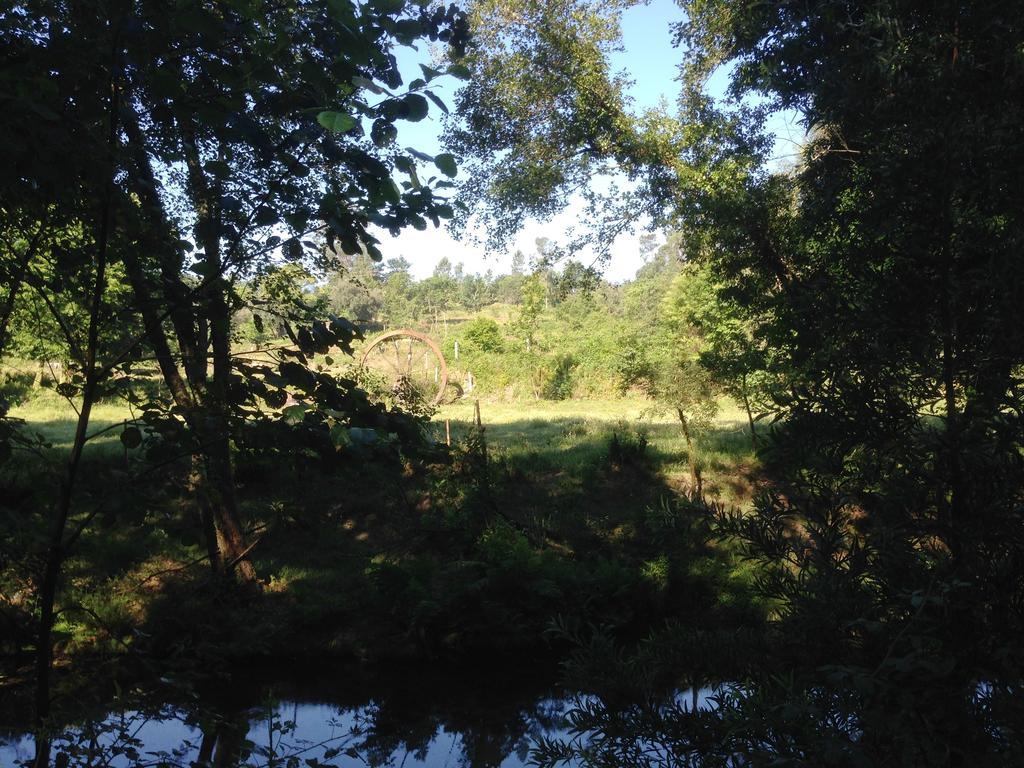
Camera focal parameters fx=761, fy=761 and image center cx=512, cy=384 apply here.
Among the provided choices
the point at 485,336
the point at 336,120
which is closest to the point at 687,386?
the point at 336,120

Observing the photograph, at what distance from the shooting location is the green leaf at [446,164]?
5.74ft

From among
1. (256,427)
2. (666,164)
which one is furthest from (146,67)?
(666,164)

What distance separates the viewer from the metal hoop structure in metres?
13.1

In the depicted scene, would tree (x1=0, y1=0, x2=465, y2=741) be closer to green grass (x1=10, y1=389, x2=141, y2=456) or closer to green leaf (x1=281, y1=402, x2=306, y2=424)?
green leaf (x1=281, y1=402, x2=306, y2=424)

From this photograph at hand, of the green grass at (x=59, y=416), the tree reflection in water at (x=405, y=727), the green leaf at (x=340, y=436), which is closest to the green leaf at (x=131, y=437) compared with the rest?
the green leaf at (x=340, y=436)

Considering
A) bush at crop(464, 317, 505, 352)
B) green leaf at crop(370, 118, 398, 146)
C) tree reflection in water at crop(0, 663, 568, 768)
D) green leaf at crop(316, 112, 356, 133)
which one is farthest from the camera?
bush at crop(464, 317, 505, 352)

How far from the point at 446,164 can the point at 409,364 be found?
14.3 m

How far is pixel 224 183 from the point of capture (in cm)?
207

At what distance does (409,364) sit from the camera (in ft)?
52.4

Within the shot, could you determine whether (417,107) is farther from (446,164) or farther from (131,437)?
(131,437)

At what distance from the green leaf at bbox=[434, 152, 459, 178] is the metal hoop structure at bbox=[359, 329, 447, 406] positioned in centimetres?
851

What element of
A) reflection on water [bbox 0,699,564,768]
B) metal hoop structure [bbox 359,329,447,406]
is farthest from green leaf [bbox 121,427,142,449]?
metal hoop structure [bbox 359,329,447,406]

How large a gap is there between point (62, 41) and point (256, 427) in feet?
3.43

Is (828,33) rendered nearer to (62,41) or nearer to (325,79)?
Result: (325,79)
